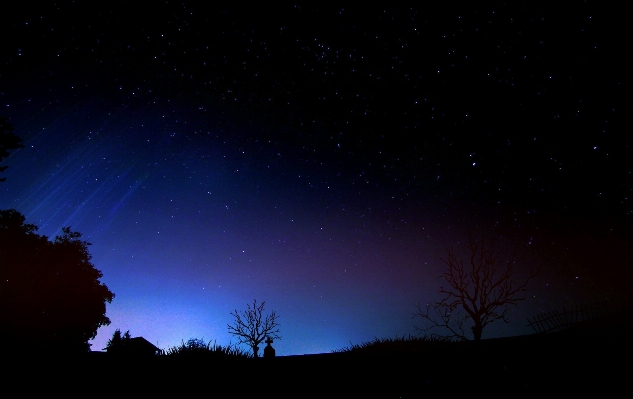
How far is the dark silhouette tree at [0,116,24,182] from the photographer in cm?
1365

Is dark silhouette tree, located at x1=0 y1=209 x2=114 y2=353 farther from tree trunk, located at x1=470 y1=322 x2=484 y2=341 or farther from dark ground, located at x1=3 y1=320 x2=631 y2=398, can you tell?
tree trunk, located at x1=470 y1=322 x2=484 y2=341

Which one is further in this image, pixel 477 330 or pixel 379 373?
pixel 477 330

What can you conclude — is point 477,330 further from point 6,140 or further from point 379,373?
point 6,140

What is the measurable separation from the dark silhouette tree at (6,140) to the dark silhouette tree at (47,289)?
12.0 m

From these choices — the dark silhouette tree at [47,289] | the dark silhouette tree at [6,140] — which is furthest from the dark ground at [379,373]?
the dark silhouette tree at [47,289]

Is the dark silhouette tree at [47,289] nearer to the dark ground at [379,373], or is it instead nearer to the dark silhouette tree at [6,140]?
the dark silhouette tree at [6,140]

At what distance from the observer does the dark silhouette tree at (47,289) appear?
21781 millimetres

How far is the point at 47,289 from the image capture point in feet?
82.3

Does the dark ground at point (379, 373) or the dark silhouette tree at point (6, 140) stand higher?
the dark silhouette tree at point (6, 140)

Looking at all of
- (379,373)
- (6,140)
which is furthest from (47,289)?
(379,373)

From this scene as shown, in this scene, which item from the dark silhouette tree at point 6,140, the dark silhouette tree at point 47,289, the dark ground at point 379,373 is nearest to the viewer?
the dark ground at point 379,373

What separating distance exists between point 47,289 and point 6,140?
654 inches

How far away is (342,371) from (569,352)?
3.67 meters

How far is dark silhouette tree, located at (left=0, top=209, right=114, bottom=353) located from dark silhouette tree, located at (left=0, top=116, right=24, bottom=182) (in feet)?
39.4
